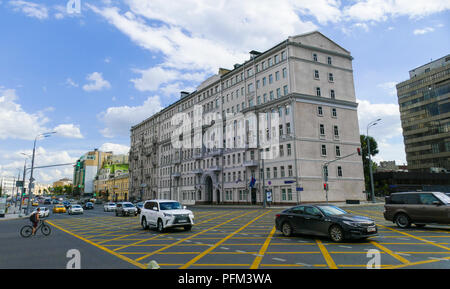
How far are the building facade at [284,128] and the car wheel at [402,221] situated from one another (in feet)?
80.8

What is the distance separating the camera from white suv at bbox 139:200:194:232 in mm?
16672

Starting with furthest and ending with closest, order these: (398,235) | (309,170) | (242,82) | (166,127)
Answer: (166,127)
(242,82)
(309,170)
(398,235)

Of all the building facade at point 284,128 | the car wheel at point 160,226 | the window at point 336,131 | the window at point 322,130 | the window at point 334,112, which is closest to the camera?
the car wheel at point 160,226

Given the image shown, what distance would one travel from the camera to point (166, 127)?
3455 inches

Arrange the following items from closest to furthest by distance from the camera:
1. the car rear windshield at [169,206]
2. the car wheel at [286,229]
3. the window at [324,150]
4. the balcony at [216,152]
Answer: the car wheel at [286,229] < the car rear windshield at [169,206] < the window at [324,150] < the balcony at [216,152]

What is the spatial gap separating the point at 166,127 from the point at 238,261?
267ft

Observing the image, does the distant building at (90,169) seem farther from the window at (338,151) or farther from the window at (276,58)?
the window at (338,151)

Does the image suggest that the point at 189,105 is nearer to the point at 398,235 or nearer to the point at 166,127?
the point at 166,127

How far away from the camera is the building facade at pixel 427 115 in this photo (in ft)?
258

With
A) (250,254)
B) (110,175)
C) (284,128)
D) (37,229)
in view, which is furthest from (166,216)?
(110,175)

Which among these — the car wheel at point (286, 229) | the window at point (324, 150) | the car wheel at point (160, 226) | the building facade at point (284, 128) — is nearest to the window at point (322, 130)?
the building facade at point (284, 128)

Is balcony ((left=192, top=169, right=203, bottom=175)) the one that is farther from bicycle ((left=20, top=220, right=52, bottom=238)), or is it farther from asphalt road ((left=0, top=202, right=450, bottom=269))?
asphalt road ((left=0, top=202, right=450, bottom=269))

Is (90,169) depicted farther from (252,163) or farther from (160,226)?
(160,226)
